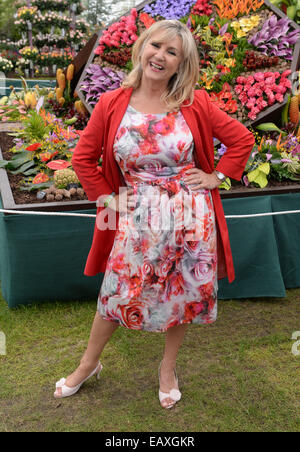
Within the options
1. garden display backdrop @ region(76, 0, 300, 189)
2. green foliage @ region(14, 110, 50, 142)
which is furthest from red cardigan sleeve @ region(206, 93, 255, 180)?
green foliage @ region(14, 110, 50, 142)

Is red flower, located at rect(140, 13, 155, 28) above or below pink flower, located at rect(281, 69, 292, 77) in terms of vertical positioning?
above

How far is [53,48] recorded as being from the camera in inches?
657

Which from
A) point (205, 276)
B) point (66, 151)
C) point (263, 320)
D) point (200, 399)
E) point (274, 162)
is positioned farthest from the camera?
point (66, 151)

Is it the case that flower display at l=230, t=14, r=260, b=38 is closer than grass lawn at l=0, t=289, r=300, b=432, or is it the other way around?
Answer: grass lawn at l=0, t=289, r=300, b=432

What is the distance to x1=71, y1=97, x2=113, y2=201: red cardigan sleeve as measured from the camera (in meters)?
1.69

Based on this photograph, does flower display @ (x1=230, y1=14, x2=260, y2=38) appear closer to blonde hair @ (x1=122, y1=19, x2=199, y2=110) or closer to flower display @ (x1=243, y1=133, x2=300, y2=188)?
flower display @ (x1=243, y1=133, x2=300, y2=188)

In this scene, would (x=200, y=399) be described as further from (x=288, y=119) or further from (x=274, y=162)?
(x=288, y=119)

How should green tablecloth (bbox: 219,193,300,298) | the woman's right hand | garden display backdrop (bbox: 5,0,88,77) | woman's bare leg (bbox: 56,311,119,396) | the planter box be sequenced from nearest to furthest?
1. the woman's right hand
2. woman's bare leg (bbox: 56,311,119,396)
3. the planter box
4. green tablecloth (bbox: 219,193,300,298)
5. garden display backdrop (bbox: 5,0,88,77)

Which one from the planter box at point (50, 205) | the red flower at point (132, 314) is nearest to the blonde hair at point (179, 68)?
the red flower at point (132, 314)

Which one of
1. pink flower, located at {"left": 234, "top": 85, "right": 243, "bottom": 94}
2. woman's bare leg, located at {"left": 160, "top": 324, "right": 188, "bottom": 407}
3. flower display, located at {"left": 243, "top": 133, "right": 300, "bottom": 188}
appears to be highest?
pink flower, located at {"left": 234, "top": 85, "right": 243, "bottom": 94}

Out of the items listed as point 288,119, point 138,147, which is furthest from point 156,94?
point 288,119

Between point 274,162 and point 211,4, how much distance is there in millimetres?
1688

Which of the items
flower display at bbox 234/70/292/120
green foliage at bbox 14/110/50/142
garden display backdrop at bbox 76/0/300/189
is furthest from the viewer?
green foliage at bbox 14/110/50/142

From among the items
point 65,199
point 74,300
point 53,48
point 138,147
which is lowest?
point 53,48
